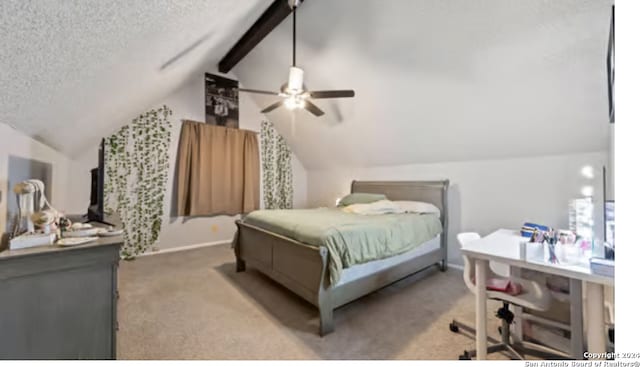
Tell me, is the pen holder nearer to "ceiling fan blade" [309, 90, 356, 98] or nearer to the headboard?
the headboard

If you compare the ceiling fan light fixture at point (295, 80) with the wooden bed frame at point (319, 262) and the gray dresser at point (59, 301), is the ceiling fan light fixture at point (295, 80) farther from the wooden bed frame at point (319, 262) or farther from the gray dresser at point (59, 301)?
the gray dresser at point (59, 301)

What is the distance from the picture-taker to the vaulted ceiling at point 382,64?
960 millimetres

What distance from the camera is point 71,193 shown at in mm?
3178

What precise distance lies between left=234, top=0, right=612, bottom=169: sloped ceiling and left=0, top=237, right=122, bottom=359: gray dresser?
2.75 m

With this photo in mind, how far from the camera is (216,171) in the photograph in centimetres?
433

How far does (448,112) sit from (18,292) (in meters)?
3.46

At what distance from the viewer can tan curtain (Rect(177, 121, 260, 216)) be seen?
4.04 m

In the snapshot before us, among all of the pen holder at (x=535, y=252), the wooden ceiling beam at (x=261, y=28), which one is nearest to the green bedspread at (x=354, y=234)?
the pen holder at (x=535, y=252)

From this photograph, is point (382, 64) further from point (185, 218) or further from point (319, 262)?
point (185, 218)

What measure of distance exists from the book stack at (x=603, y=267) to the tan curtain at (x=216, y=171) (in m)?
4.46

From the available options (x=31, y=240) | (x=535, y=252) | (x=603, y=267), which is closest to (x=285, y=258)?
(x=31, y=240)

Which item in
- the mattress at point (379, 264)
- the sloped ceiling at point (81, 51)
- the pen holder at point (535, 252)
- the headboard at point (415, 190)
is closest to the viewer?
the sloped ceiling at point (81, 51)

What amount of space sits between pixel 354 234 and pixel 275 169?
3528mm

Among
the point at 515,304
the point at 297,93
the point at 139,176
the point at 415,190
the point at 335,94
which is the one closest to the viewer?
the point at 515,304
